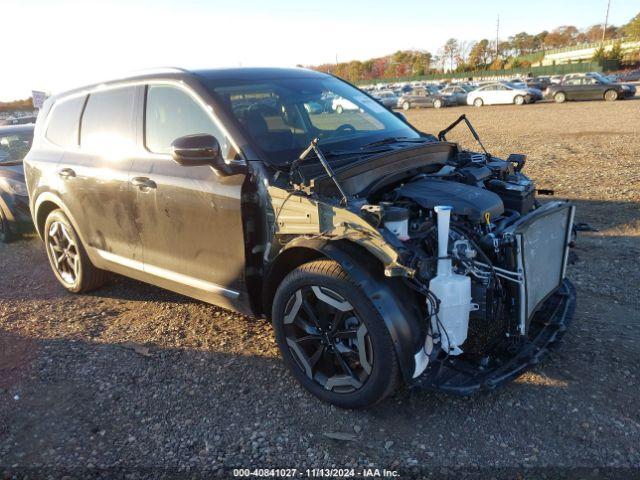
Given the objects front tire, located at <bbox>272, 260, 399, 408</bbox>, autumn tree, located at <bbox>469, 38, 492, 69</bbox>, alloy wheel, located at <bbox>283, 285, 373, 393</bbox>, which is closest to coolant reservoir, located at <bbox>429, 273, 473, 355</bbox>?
front tire, located at <bbox>272, 260, 399, 408</bbox>

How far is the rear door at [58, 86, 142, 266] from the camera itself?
4188 millimetres

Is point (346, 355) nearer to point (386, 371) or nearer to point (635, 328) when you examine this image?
point (386, 371)

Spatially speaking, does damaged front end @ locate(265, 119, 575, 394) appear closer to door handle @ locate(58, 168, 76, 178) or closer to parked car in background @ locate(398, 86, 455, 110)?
door handle @ locate(58, 168, 76, 178)

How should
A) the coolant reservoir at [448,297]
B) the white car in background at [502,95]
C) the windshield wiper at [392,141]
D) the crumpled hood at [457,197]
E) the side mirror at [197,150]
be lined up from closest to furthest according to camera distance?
the coolant reservoir at [448,297] < the crumpled hood at [457,197] < the side mirror at [197,150] < the windshield wiper at [392,141] < the white car in background at [502,95]

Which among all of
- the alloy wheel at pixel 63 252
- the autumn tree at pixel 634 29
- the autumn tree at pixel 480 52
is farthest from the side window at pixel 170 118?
the autumn tree at pixel 480 52

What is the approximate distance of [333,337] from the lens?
3.07 m

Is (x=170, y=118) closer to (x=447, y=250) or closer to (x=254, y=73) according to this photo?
(x=254, y=73)

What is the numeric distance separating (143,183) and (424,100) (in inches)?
1422

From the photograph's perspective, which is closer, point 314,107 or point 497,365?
point 497,365

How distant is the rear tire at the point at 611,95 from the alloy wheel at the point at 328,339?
3162 cm

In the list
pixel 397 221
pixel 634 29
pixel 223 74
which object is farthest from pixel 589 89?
pixel 634 29

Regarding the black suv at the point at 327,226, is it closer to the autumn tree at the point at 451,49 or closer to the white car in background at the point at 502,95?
the white car in background at the point at 502,95

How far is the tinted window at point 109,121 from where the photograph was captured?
4.22 metres

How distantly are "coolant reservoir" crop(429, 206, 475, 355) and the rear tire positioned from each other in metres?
31.5
